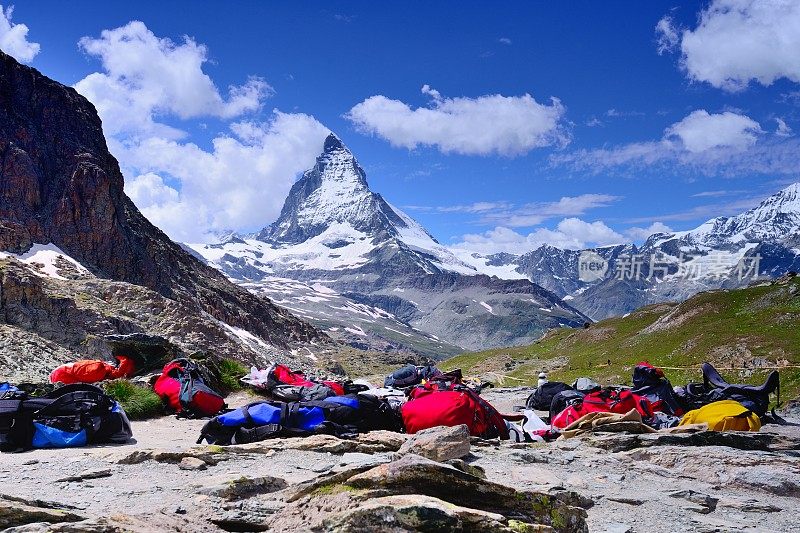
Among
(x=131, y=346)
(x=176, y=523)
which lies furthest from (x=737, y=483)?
(x=131, y=346)

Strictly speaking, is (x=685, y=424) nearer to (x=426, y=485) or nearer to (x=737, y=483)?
(x=737, y=483)

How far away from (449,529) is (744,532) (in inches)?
150

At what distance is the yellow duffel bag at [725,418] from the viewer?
1117 centimetres

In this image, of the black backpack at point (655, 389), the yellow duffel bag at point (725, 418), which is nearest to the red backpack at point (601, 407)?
the yellow duffel bag at point (725, 418)

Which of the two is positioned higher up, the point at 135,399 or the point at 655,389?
the point at 655,389

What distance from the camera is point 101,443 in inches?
368

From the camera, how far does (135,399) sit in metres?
12.4

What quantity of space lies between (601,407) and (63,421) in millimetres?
10362

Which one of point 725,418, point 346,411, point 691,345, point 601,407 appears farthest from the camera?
point 691,345

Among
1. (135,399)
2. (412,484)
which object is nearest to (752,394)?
(412,484)

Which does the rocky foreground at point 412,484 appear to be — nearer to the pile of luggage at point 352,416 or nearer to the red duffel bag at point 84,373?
the pile of luggage at point 352,416

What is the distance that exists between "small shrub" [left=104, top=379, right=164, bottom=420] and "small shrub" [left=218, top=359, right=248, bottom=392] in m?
3.59

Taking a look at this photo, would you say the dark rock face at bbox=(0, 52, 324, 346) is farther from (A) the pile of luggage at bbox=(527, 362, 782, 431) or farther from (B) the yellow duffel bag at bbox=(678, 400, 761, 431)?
(B) the yellow duffel bag at bbox=(678, 400, 761, 431)

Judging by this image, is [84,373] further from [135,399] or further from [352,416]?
[352,416]
